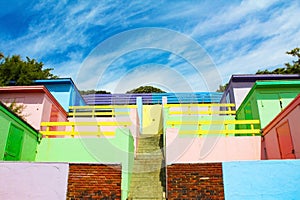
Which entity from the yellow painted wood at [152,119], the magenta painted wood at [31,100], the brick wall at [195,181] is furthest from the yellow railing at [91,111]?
the brick wall at [195,181]

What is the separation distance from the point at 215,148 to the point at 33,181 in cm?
596

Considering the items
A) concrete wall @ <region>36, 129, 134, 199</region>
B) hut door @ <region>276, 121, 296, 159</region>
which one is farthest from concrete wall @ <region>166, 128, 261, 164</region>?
concrete wall @ <region>36, 129, 134, 199</region>

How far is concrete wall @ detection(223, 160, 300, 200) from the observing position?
4977 millimetres

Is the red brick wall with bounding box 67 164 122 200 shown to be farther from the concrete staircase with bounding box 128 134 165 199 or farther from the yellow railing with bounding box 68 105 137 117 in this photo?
the yellow railing with bounding box 68 105 137 117

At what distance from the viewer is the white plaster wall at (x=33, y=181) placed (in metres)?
5.23

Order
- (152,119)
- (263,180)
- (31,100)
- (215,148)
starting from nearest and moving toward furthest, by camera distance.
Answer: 1. (263,180)
2. (215,148)
3. (31,100)
4. (152,119)

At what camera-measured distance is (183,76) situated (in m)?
11.0

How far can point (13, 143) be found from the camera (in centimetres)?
728

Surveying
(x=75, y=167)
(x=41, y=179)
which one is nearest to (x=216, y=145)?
(x=75, y=167)

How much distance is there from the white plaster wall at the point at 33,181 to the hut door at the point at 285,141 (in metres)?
6.03

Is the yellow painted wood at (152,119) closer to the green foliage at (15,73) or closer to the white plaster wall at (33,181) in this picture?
the green foliage at (15,73)

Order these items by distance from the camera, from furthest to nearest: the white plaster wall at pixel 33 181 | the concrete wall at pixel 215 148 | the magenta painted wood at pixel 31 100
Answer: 1. the magenta painted wood at pixel 31 100
2. the concrete wall at pixel 215 148
3. the white plaster wall at pixel 33 181

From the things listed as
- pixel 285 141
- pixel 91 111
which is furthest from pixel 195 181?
pixel 91 111

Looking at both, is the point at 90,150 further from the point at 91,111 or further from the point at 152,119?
the point at 152,119
